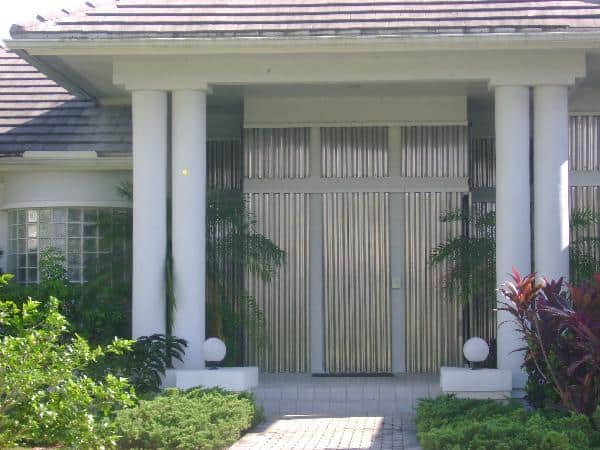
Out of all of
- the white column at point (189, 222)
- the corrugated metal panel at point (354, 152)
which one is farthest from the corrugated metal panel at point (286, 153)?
the white column at point (189, 222)

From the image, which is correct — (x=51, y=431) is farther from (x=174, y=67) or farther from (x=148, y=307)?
(x=174, y=67)

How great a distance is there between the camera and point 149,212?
1312 centimetres

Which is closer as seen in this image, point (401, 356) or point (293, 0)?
point (293, 0)

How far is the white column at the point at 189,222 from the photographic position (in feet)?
42.9

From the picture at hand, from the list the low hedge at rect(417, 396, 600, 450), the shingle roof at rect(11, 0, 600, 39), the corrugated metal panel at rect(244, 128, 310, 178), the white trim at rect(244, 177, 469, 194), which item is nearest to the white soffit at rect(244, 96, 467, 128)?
the corrugated metal panel at rect(244, 128, 310, 178)

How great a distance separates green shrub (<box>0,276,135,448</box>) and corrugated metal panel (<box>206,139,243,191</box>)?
7.09 m

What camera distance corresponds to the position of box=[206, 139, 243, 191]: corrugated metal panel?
16.2 m

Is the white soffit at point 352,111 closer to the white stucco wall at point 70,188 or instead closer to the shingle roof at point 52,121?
the shingle roof at point 52,121

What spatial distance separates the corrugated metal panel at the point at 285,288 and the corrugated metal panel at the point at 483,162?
2.69m

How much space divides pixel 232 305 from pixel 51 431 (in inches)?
265

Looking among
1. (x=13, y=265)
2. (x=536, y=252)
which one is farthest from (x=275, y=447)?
(x=13, y=265)

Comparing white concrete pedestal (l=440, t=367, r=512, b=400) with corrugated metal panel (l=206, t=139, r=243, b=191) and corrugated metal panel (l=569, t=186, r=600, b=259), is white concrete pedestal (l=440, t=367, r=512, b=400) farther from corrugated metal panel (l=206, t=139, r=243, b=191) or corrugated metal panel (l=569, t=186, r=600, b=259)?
corrugated metal panel (l=206, t=139, r=243, b=191)

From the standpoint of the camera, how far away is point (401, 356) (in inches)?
607

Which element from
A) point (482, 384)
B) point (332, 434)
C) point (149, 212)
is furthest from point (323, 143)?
point (332, 434)
